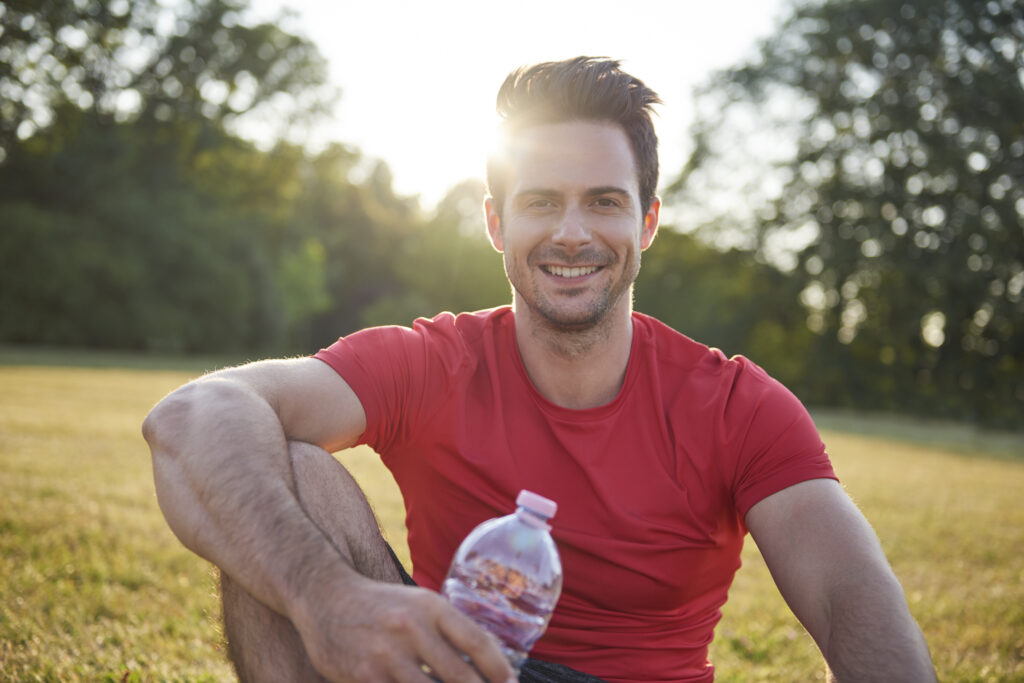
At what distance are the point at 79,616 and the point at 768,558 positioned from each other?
3.00 meters

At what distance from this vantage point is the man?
76.6 inches

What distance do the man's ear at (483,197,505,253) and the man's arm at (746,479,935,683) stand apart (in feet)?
4.54

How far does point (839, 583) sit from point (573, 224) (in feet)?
4.57

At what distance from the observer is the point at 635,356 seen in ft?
9.44

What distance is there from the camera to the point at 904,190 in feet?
85.9

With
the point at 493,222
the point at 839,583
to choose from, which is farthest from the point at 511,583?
the point at 493,222

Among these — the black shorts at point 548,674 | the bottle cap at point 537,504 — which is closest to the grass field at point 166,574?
the black shorts at point 548,674

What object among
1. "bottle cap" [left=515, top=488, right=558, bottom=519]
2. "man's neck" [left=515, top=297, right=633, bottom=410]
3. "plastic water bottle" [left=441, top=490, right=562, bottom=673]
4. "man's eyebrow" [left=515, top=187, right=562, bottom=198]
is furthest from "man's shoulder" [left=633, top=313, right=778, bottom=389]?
"bottle cap" [left=515, top=488, right=558, bottom=519]

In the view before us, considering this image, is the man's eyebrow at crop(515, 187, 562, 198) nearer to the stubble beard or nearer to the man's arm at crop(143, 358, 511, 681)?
the stubble beard

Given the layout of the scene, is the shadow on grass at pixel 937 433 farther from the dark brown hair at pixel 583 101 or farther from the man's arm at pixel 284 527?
the man's arm at pixel 284 527

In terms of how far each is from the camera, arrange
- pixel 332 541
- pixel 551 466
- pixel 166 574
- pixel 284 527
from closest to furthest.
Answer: pixel 284 527
pixel 332 541
pixel 551 466
pixel 166 574

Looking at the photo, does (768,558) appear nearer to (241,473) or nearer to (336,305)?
(241,473)

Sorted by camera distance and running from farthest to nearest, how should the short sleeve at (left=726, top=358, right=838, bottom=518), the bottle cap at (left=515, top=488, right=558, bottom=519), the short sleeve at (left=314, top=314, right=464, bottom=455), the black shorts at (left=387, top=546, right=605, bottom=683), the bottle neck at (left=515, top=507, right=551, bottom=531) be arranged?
1. the short sleeve at (left=314, top=314, right=464, bottom=455)
2. the short sleeve at (left=726, top=358, right=838, bottom=518)
3. the black shorts at (left=387, top=546, right=605, bottom=683)
4. the bottle neck at (left=515, top=507, right=551, bottom=531)
5. the bottle cap at (left=515, top=488, right=558, bottom=519)

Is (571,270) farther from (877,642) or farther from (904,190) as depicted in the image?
(904,190)
